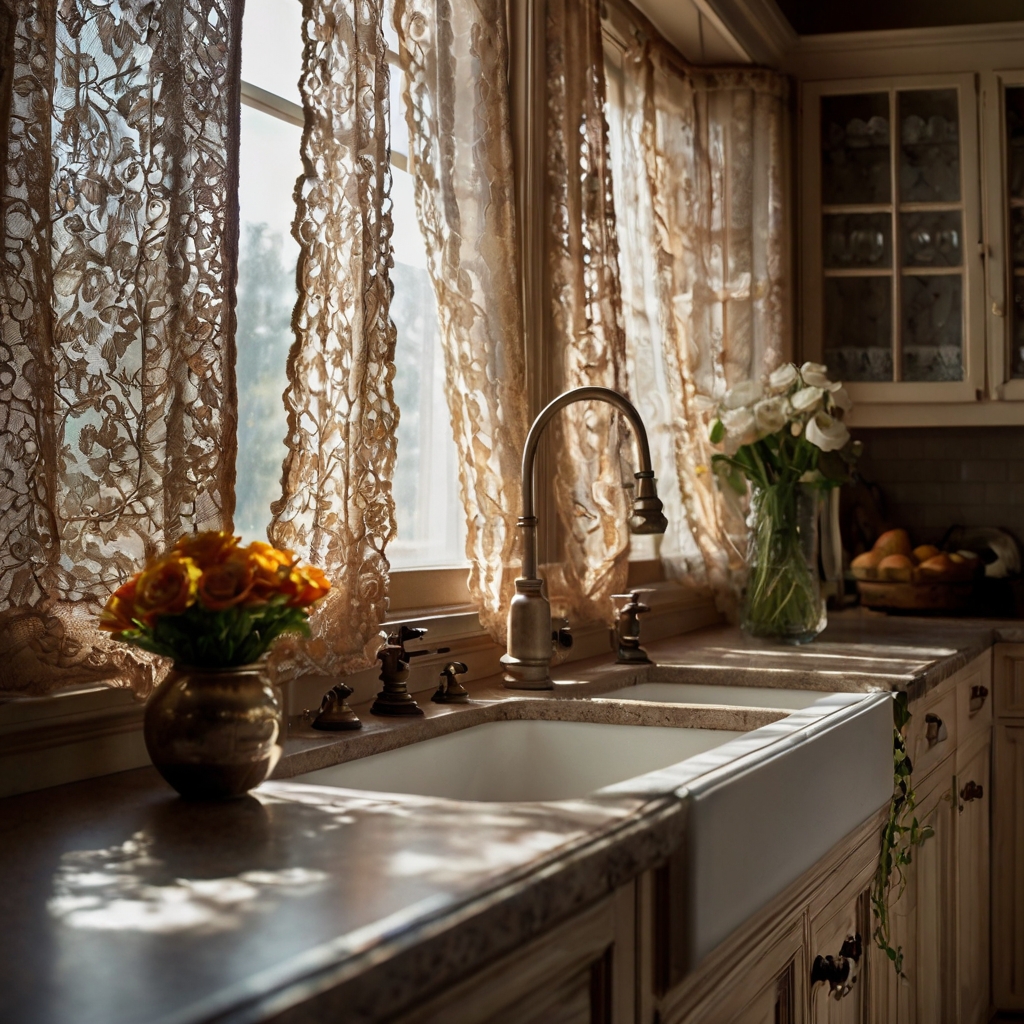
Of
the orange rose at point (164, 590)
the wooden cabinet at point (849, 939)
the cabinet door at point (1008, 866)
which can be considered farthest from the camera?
the cabinet door at point (1008, 866)

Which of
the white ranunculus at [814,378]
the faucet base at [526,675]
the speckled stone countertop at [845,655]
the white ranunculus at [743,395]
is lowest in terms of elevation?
the speckled stone countertop at [845,655]

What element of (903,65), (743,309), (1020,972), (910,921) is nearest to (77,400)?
(910,921)

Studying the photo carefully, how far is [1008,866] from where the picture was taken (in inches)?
116

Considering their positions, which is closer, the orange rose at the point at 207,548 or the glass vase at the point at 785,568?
the orange rose at the point at 207,548

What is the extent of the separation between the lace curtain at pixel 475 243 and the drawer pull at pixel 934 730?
0.81 meters

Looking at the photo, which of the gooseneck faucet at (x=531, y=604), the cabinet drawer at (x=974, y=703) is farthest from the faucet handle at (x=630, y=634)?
the cabinet drawer at (x=974, y=703)

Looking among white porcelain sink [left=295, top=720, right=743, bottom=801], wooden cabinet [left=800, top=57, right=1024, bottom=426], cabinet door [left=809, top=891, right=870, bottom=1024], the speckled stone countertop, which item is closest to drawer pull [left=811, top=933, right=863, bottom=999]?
cabinet door [left=809, top=891, right=870, bottom=1024]

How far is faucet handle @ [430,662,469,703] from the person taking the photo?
5.67 feet

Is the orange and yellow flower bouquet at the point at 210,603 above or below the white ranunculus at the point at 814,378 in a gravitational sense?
below

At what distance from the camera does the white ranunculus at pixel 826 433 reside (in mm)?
2490

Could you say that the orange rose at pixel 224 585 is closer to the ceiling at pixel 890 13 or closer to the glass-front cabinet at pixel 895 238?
the glass-front cabinet at pixel 895 238

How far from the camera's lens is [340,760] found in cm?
138

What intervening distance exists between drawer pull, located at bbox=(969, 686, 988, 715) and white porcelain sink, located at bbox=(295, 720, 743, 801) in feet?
3.94

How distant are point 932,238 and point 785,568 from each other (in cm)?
136
